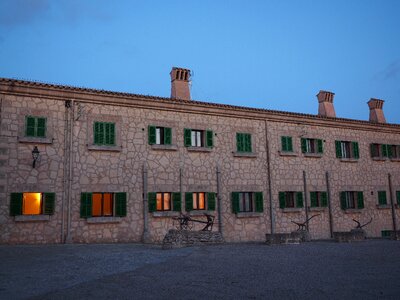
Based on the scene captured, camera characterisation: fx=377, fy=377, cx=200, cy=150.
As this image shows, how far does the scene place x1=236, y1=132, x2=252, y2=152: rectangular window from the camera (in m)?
19.6

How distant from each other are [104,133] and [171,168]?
346cm

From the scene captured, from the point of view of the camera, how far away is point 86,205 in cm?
1538

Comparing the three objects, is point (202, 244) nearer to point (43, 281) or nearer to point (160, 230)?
point (160, 230)

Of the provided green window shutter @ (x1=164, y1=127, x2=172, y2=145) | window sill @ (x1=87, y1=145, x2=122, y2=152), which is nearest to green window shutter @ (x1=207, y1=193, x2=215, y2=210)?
green window shutter @ (x1=164, y1=127, x2=172, y2=145)

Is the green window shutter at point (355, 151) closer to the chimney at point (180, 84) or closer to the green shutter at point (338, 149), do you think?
the green shutter at point (338, 149)

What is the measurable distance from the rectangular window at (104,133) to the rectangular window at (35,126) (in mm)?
2035

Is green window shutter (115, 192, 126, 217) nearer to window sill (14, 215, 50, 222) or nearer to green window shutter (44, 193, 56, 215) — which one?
green window shutter (44, 193, 56, 215)

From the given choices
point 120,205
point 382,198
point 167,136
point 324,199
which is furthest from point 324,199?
point 120,205

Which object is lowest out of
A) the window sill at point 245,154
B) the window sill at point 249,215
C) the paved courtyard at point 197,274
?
the paved courtyard at point 197,274

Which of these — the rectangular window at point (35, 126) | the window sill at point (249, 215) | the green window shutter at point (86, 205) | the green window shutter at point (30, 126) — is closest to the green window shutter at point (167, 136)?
the green window shutter at point (86, 205)

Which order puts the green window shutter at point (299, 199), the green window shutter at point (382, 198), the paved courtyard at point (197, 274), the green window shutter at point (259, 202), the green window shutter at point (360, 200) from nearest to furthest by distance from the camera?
1. the paved courtyard at point (197, 274)
2. the green window shutter at point (259, 202)
3. the green window shutter at point (299, 199)
4. the green window shutter at point (360, 200)
5. the green window shutter at point (382, 198)

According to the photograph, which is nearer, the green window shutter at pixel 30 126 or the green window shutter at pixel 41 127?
the green window shutter at pixel 30 126

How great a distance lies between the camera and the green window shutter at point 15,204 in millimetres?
14164

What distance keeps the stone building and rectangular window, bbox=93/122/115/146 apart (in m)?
0.04
